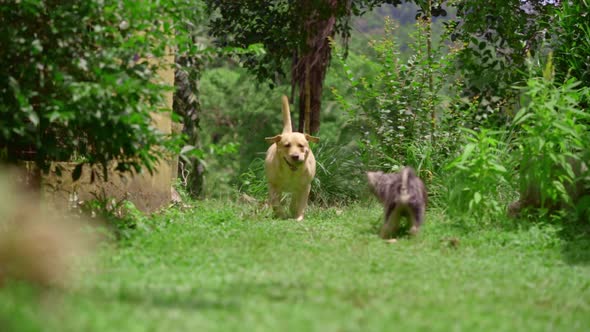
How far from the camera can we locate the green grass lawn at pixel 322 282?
11.6 feet

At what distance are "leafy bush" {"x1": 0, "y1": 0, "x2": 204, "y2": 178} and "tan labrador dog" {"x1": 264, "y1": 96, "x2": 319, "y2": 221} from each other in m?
2.65

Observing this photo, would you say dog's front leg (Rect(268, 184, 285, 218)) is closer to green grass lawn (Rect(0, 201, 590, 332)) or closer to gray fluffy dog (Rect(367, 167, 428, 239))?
green grass lawn (Rect(0, 201, 590, 332))

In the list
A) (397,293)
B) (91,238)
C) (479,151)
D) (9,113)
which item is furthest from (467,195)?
(9,113)

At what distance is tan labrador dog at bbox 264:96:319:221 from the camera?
28.2 feet

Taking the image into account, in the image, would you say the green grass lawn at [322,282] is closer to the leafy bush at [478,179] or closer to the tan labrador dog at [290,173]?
the leafy bush at [478,179]

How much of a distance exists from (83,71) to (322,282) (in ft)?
8.99

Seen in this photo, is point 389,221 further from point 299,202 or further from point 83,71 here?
point 83,71

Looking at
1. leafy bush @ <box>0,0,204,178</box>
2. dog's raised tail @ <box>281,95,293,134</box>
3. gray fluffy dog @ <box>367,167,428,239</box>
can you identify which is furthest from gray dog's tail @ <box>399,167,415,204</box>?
dog's raised tail @ <box>281,95,293,134</box>

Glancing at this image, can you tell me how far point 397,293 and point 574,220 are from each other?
319 centimetres

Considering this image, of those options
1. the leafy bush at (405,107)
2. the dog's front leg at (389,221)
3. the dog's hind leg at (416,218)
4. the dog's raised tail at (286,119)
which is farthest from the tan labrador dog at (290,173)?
the dog's hind leg at (416,218)

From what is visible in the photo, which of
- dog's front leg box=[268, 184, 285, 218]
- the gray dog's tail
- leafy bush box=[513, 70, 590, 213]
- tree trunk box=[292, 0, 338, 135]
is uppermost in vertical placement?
tree trunk box=[292, 0, 338, 135]

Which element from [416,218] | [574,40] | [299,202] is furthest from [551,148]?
[299,202]

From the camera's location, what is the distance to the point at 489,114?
36.6 feet

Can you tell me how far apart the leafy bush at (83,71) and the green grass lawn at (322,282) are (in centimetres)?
99
